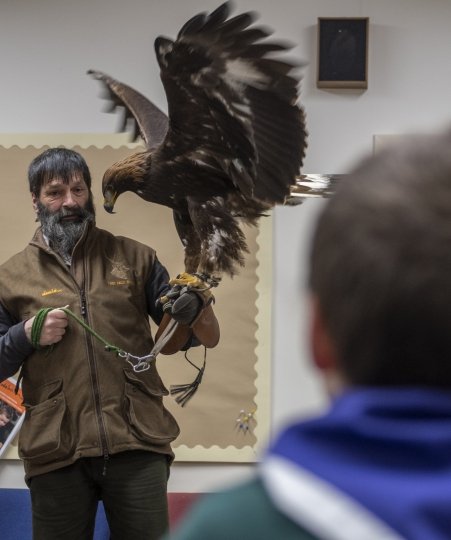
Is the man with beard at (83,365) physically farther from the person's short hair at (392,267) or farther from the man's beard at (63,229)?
the person's short hair at (392,267)

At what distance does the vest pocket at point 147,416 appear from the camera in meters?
2.08

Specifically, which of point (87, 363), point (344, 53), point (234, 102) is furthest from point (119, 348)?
point (344, 53)

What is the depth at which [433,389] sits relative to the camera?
536 mm

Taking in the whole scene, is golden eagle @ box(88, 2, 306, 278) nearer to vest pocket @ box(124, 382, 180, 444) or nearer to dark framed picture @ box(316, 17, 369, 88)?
vest pocket @ box(124, 382, 180, 444)

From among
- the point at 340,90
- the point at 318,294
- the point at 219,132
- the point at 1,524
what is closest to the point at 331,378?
the point at 318,294

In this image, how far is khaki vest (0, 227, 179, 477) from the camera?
2.07 m

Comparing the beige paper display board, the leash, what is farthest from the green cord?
the beige paper display board

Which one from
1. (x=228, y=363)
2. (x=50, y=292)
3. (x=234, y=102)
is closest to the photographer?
(x=234, y=102)

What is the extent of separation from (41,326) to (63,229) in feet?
0.90

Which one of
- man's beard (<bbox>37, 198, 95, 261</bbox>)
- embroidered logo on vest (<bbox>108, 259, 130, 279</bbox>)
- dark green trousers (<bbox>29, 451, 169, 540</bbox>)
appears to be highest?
man's beard (<bbox>37, 198, 95, 261</bbox>)

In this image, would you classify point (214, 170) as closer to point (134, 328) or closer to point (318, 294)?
point (134, 328)

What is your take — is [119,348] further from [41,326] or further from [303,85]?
[303,85]

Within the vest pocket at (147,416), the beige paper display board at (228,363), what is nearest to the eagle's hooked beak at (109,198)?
the vest pocket at (147,416)

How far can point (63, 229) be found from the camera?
7.16ft
